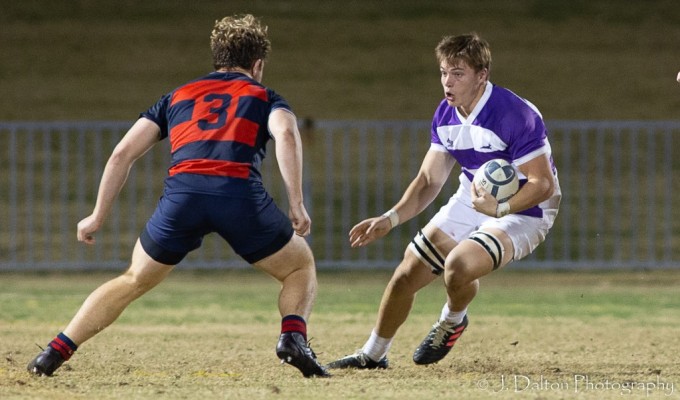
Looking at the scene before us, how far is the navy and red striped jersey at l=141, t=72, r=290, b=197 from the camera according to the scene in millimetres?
6430

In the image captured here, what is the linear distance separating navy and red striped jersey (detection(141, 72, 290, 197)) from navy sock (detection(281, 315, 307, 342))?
25.5 inches

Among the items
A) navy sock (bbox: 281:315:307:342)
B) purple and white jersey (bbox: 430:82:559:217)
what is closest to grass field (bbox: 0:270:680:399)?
navy sock (bbox: 281:315:307:342)

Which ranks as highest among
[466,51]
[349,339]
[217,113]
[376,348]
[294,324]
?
[466,51]

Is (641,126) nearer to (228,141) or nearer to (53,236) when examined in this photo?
(53,236)

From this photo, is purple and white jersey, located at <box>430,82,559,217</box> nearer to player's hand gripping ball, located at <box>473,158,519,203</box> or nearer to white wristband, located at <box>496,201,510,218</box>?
player's hand gripping ball, located at <box>473,158,519,203</box>

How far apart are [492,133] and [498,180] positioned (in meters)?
0.37

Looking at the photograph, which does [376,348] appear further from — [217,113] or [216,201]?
[217,113]

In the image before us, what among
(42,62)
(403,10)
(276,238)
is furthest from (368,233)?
(403,10)

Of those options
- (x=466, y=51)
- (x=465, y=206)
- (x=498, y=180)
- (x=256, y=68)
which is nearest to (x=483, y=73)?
(x=466, y=51)

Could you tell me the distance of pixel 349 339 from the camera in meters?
8.80

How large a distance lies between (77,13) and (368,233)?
14.7m

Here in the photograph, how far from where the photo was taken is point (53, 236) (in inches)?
576

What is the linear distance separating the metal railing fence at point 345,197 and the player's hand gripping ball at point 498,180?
6.30m

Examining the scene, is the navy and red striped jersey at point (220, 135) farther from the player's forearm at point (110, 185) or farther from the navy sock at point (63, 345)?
the navy sock at point (63, 345)
